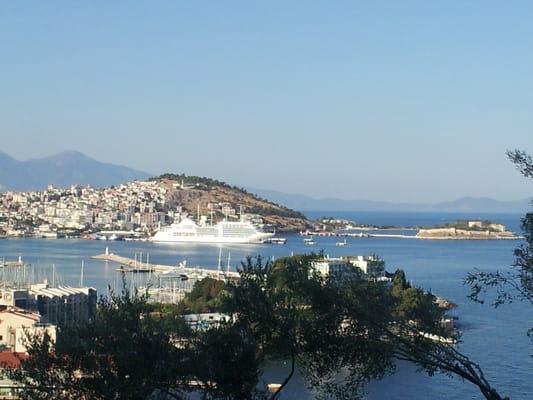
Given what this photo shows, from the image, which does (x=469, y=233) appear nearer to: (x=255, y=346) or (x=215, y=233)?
(x=215, y=233)

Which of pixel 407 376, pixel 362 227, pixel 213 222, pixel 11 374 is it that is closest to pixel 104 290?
pixel 407 376

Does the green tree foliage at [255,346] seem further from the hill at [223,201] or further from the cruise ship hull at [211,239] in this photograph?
the hill at [223,201]

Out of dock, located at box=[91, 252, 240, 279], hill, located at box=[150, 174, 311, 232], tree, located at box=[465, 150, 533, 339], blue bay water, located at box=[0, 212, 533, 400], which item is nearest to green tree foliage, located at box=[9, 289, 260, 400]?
tree, located at box=[465, 150, 533, 339]

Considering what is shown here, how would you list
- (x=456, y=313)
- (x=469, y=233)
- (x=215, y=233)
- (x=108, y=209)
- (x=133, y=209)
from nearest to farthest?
(x=456, y=313)
(x=215, y=233)
(x=469, y=233)
(x=133, y=209)
(x=108, y=209)

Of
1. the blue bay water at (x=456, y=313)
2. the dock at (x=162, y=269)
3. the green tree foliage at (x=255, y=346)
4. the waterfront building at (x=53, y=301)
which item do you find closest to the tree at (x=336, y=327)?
the green tree foliage at (x=255, y=346)

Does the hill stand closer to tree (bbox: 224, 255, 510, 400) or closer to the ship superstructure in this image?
the ship superstructure

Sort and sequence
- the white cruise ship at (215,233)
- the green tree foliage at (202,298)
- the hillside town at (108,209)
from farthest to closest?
1. the hillside town at (108,209)
2. the white cruise ship at (215,233)
3. the green tree foliage at (202,298)

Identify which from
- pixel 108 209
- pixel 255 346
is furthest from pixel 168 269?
pixel 108 209
